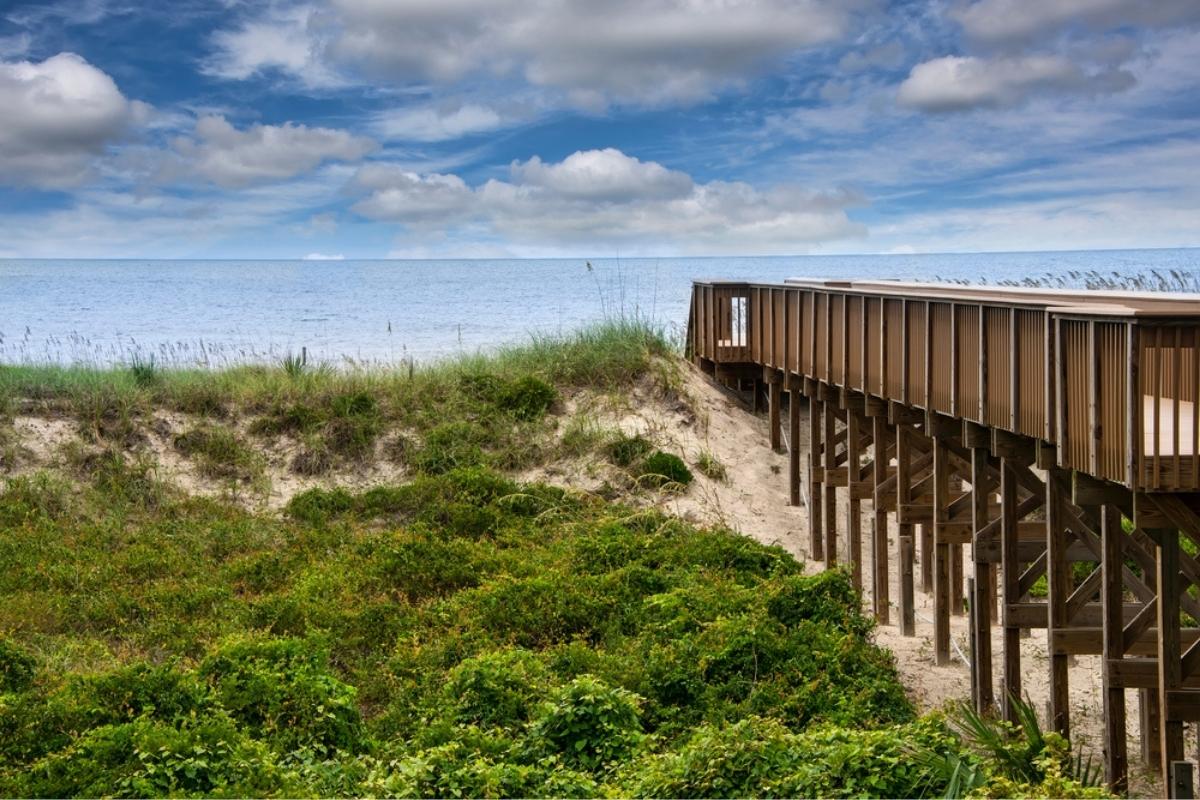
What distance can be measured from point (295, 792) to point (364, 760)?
1.41 meters

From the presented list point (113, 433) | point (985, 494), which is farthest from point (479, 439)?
point (985, 494)

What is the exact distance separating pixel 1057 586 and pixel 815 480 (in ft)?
28.2

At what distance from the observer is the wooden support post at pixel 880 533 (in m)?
16.9

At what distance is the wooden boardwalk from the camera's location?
901 cm

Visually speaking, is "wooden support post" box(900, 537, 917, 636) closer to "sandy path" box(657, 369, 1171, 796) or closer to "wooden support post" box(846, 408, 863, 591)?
"sandy path" box(657, 369, 1171, 796)

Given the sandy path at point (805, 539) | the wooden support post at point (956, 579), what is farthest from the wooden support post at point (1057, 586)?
the wooden support post at point (956, 579)

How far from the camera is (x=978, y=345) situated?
40.0 ft

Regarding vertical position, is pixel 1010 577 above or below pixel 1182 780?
above

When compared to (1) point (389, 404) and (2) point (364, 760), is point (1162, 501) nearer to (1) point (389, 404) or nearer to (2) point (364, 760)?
(2) point (364, 760)

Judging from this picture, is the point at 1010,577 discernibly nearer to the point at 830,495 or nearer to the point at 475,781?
the point at 475,781

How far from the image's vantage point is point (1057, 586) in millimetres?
11172

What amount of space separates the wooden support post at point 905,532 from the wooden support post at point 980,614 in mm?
2190

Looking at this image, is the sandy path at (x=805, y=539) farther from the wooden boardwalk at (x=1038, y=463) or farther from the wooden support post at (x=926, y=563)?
the wooden boardwalk at (x=1038, y=463)

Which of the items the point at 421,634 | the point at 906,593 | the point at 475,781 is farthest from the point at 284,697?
the point at 906,593
